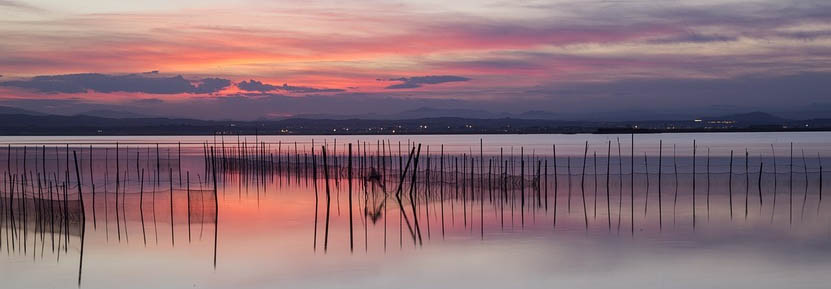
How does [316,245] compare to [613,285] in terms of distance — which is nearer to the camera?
[613,285]

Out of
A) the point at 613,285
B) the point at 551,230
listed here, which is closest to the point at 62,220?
the point at 551,230

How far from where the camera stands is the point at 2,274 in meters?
11.7

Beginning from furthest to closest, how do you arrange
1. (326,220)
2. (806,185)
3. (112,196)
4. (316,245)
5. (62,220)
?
1. (806,185)
2. (112,196)
3. (326,220)
4. (62,220)
5. (316,245)

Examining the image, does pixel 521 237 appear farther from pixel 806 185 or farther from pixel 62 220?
pixel 806 185

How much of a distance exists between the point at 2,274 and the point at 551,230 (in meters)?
8.67

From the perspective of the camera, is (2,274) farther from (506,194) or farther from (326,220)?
(506,194)

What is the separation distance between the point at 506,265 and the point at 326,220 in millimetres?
6228

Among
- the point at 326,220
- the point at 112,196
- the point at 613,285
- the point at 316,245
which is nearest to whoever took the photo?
the point at 613,285

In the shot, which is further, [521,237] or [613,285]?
[521,237]

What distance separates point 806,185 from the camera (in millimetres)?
26406

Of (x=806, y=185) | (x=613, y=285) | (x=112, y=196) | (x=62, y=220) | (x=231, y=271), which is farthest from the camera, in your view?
(x=806, y=185)

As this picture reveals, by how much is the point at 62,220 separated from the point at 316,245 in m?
4.55

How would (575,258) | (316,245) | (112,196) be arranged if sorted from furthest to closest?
(112,196)
(316,245)
(575,258)

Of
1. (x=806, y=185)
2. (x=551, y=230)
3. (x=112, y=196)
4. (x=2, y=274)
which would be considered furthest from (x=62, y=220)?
(x=806, y=185)
